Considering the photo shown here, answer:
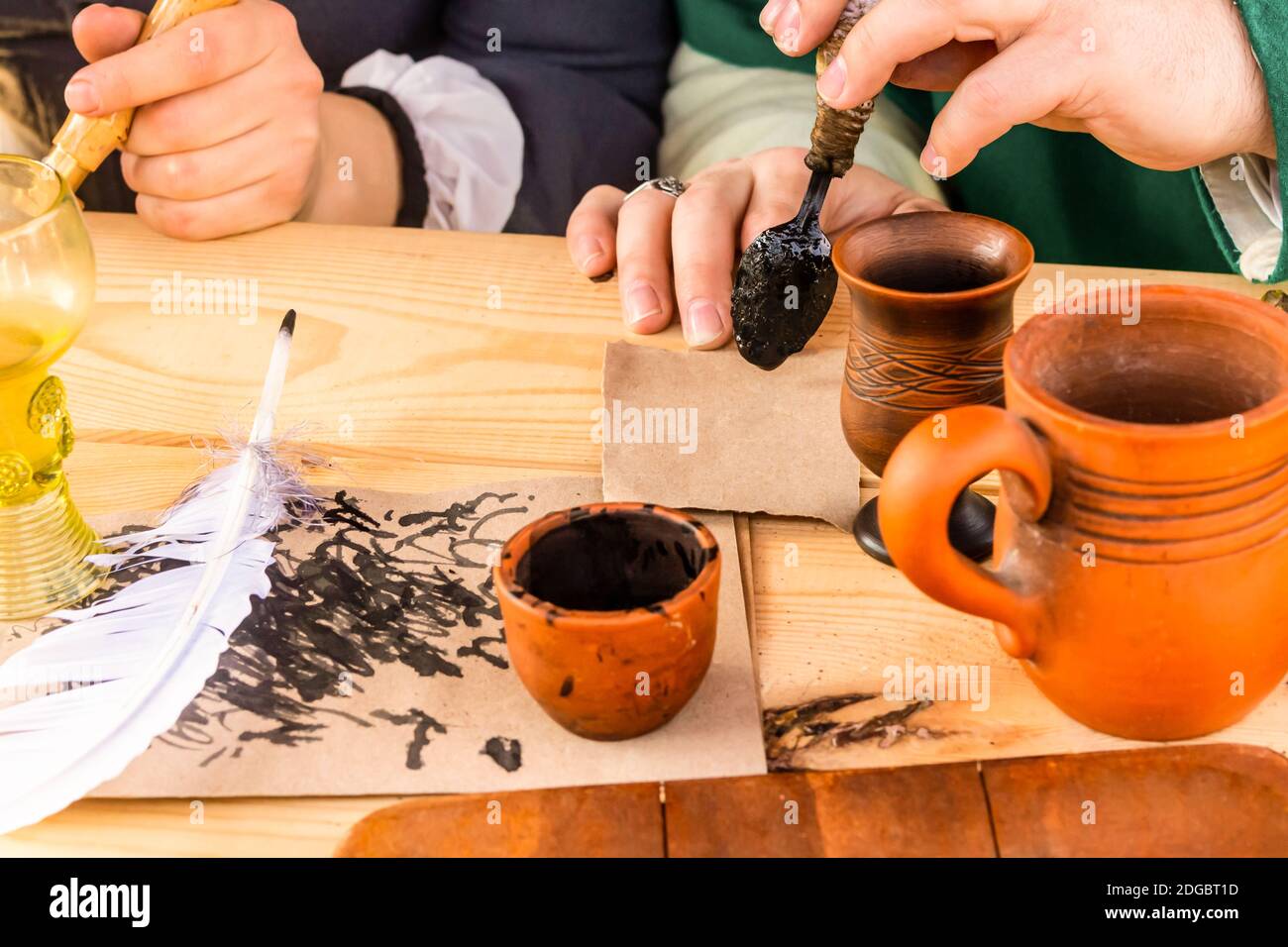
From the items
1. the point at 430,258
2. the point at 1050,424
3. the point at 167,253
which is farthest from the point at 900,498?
the point at 167,253

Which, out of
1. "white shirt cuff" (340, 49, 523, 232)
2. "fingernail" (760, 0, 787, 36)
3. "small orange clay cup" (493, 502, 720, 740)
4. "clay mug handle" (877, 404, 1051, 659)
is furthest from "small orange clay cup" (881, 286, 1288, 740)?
"white shirt cuff" (340, 49, 523, 232)

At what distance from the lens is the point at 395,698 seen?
628 mm

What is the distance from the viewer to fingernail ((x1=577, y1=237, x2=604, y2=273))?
1045 mm

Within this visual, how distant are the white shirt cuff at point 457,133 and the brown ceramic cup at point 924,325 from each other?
755mm

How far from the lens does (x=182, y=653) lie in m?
0.65

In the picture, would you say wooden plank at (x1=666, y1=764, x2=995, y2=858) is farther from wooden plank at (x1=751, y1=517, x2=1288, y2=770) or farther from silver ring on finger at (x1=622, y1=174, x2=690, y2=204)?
silver ring on finger at (x1=622, y1=174, x2=690, y2=204)

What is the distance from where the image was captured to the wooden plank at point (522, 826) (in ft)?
1.80

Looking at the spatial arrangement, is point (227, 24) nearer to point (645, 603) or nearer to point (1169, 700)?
point (645, 603)

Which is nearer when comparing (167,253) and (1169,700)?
(1169,700)

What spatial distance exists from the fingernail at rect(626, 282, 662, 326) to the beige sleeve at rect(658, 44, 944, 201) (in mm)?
340

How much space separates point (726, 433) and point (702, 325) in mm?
128

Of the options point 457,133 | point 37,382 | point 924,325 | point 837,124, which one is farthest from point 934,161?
point 457,133

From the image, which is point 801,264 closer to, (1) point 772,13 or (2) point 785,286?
(2) point 785,286

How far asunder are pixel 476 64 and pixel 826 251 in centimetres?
79
